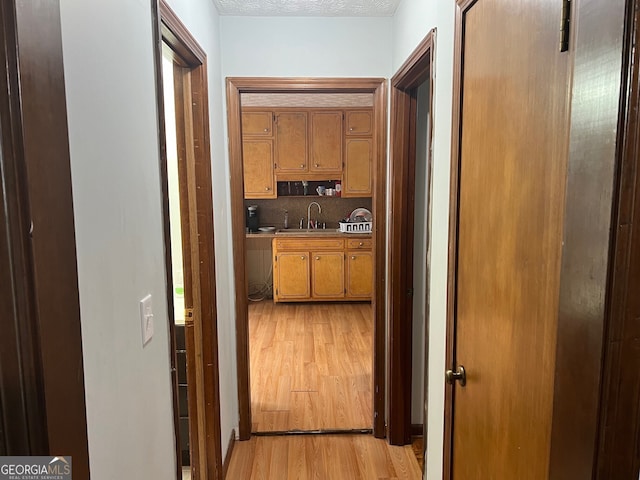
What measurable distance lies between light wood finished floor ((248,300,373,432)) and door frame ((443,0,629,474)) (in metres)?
2.30

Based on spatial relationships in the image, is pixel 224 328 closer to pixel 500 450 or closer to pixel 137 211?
pixel 137 211

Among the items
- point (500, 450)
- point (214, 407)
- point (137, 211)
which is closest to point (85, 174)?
point (137, 211)

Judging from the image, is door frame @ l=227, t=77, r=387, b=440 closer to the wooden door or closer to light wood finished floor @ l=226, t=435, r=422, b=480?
light wood finished floor @ l=226, t=435, r=422, b=480

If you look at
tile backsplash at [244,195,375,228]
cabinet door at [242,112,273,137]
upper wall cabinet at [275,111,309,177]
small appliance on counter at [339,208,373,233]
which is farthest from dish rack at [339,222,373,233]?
cabinet door at [242,112,273,137]

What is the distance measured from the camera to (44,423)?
2.19ft

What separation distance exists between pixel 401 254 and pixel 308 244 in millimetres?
2677

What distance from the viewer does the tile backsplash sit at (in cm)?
575

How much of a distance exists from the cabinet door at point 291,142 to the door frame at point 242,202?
2.70 meters

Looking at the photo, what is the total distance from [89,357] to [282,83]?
197cm

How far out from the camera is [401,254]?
251 centimetres

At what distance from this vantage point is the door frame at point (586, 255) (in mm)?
613

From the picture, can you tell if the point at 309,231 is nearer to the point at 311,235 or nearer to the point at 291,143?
the point at 311,235

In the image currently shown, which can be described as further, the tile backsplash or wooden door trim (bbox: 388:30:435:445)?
the tile backsplash

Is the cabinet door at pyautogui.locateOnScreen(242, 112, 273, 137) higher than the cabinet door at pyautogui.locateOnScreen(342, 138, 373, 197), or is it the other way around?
the cabinet door at pyautogui.locateOnScreen(242, 112, 273, 137)
